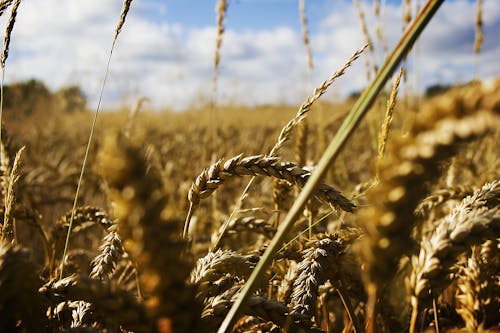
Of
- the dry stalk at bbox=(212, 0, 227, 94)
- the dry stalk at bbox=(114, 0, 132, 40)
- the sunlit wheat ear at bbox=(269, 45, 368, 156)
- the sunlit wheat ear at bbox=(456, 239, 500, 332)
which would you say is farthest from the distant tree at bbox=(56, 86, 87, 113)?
Result: the sunlit wheat ear at bbox=(456, 239, 500, 332)

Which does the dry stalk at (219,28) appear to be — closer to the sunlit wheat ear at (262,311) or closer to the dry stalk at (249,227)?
the dry stalk at (249,227)

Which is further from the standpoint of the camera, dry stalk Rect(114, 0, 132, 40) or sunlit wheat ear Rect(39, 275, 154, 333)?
dry stalk Rect(114, 0, 132, 40)

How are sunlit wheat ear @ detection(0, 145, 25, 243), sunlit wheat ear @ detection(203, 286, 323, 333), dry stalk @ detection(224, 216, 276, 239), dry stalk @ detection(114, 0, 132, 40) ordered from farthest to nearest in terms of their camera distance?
dry stalk @ detection(224, 216, 276, 239), dry stalk @ detection(114, 0, 132, 40), sunlit wheat ear @ detection(0, 145, 25, 243), sunlit wheat ear @ detection(203, 286, 323, 333)

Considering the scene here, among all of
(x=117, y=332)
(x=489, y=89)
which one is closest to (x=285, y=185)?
(x=117, y=332)

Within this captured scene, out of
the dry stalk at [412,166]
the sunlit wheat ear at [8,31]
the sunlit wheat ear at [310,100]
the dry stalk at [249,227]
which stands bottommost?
the dry stalk at [249,227]

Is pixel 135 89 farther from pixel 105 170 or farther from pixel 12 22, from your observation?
pixel 105 170

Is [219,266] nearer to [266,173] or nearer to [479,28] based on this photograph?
[266,173]

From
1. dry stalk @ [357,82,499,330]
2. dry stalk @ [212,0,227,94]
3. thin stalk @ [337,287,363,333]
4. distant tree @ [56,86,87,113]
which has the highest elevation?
distant tree @ [56,86,87,113]

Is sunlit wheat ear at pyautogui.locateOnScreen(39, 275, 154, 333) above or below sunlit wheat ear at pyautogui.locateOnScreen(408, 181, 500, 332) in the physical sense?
below

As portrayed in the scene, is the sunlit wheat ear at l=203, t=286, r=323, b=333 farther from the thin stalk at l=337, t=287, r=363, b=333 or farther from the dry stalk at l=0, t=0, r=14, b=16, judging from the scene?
the dry stalk at l=0, t=0, r=14, b=16

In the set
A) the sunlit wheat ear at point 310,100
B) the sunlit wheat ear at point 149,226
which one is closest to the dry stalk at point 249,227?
the sunlit wheat ear at point 310,100

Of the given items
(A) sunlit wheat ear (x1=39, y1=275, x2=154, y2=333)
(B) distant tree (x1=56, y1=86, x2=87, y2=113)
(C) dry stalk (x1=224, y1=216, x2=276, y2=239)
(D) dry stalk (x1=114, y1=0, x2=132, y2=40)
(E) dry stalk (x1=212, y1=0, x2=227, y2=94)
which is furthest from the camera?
(B) distant tree (x1=56, y1=86, x2=87, y2=113)

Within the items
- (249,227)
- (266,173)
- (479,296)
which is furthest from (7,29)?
(479,296)

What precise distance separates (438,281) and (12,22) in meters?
1.19
